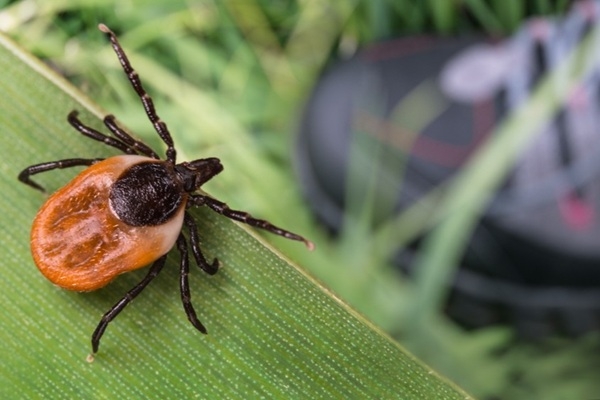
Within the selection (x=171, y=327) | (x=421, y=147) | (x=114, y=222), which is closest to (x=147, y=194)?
(x=114, y=222)

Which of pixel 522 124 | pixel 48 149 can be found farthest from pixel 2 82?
pixel 522 124

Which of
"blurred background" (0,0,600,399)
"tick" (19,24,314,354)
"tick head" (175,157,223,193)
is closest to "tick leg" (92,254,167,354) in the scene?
"tick" (19,24,314,354)

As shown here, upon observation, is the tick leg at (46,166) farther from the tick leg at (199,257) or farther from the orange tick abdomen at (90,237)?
the tick leg at (199,257)

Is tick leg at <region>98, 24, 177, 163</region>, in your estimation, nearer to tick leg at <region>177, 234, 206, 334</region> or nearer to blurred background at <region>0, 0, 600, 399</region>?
tick leg at <region>177, 234, 206, 334</region>

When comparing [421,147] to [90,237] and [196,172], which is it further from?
[90,237]

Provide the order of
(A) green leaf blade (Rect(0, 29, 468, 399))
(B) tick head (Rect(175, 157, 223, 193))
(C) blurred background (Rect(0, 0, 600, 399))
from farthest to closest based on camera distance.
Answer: (C) blurred background (Rect(0, 0, 600, 399)) → (B) tick head (Rect(175, 157, 223, 193)) → (A) green leaf blade (Rect(0, 29, 468, 399))

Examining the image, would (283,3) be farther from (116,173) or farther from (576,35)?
(116,173)
